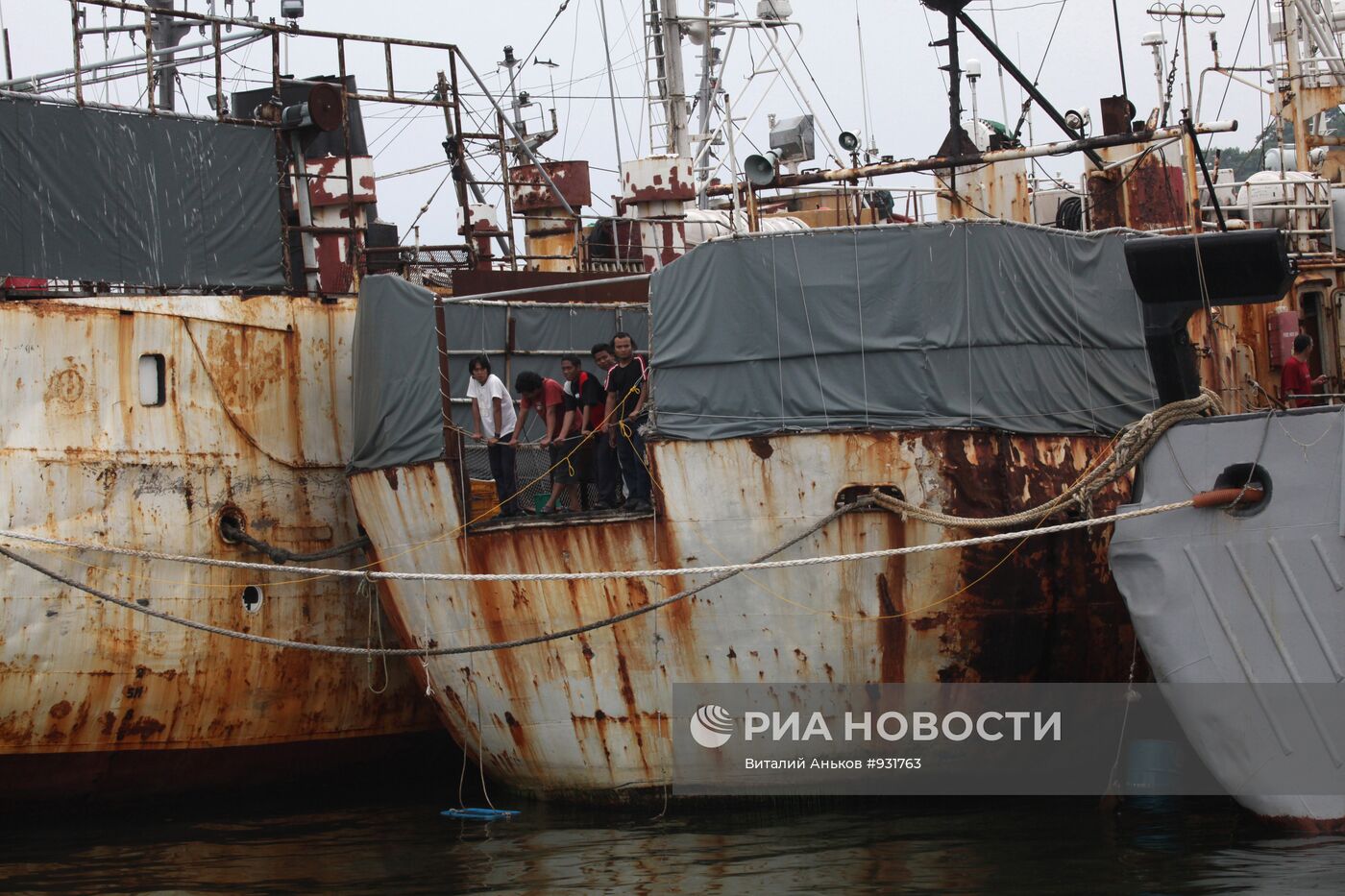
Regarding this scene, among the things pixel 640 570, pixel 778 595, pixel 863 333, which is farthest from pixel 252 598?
pixel 863 333

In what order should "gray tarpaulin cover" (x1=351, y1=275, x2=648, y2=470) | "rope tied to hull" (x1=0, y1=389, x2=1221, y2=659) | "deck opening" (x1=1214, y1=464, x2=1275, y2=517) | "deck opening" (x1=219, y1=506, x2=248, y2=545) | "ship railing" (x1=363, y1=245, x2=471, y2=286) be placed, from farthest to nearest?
1. "ship railing" (x1=363, y1=245, x2=471, y2=286)
2. "deck opening" (x1=219, y1=506, x2=248, y2=545)
3. "gray tarpaulin cover" (x1=351, y1=275, x2=648, y2=470)
4. "rope tied to hull" (x1=0, y1=389, x2=1221, y2=659)
5. "deck opening" (x1=1214, y1=464, x2=1275, y2=517)

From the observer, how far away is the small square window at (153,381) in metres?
15.7

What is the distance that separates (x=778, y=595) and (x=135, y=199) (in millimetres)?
7430

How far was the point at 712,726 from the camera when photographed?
44.6 feet

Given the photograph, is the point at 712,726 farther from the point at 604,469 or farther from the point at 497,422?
the point at 497,422

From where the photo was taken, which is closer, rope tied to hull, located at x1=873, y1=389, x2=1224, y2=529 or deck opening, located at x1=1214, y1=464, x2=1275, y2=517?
deck opening, located at x1=1214, y1=464, x2=1275, y2=517

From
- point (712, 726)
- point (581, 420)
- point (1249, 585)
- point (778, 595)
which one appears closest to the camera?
point (1249, 585)

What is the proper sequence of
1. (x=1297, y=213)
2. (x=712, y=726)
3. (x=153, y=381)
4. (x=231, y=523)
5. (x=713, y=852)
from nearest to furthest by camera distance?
(x=713, y=852) < (x=712, y=726) < (x=153, y=381) < (x=231, y=523) < (x=1297, y=213)

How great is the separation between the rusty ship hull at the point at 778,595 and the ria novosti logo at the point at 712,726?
0.73 feet

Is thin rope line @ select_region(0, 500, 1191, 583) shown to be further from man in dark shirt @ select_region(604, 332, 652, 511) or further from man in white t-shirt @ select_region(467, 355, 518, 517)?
man in white t-shirt @ select_region(467, 355, 518, 517)

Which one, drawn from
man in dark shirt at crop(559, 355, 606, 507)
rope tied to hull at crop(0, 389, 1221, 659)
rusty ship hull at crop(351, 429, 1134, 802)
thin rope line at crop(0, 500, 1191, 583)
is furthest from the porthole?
man in dark shirt at crop(559, 355, 606, 507)

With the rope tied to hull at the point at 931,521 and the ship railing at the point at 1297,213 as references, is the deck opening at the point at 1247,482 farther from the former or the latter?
the ship railing at the point at 1297,213

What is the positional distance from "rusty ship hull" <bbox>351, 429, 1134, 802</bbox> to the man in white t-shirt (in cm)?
61

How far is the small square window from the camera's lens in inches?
619
